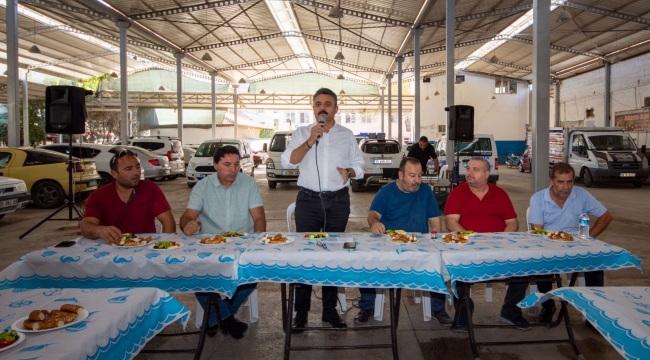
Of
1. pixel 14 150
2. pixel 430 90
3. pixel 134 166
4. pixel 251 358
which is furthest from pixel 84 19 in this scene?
pixel 430 90

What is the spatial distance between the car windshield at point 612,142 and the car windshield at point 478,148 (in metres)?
4.31

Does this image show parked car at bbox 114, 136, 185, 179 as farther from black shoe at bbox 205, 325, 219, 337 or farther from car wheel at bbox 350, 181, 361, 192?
black shoe at bbox 205, 325, 219, 337

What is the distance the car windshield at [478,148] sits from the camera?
14758 mm

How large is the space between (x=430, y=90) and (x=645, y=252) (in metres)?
28.5

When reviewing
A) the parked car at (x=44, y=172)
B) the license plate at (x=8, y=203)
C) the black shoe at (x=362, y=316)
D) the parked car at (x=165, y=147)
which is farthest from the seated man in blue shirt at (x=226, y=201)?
the parked car at (x=165, y=147)

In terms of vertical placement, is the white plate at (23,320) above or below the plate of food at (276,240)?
below

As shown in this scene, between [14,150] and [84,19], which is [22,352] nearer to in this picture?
[14,150]

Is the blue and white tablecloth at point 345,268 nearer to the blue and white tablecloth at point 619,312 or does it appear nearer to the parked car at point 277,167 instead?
the blue and white tablecloth at point 619,312

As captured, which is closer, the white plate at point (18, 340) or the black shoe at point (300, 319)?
the white plate at point (18, 340)

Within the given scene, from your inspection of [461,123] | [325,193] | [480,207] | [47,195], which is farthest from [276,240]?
[47,195]

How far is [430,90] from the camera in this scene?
111 ft

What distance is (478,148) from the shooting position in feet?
49.2

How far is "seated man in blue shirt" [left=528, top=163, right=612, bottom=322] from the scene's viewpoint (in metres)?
4.04

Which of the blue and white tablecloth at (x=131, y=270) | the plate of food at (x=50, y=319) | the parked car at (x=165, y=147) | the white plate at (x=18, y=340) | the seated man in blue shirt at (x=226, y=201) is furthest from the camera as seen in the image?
the parked car at (x=165, y=147)
